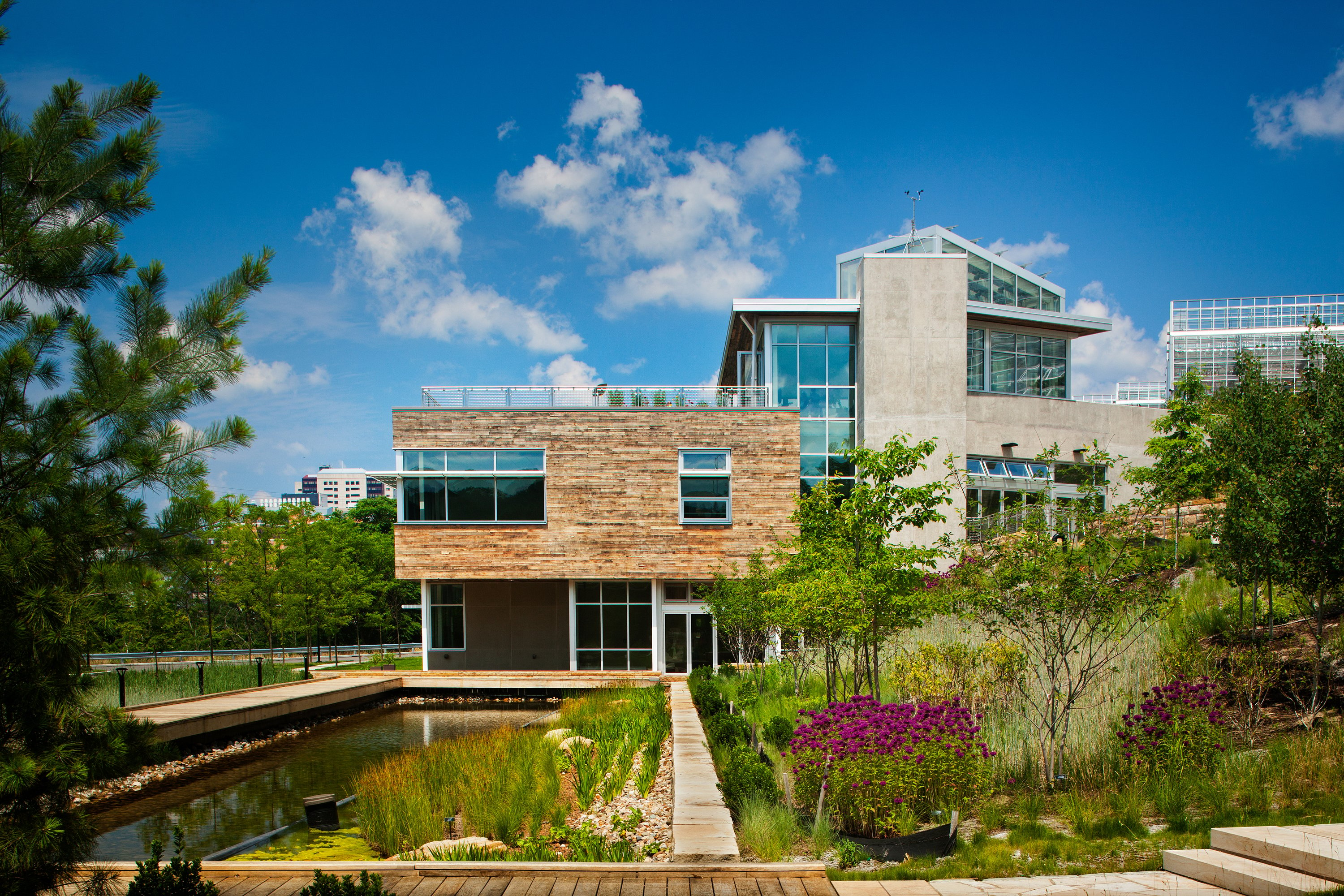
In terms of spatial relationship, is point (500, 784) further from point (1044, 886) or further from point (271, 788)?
point (1044, 886)

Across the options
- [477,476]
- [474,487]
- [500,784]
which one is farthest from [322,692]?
[500,784]

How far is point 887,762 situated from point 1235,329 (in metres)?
71.5

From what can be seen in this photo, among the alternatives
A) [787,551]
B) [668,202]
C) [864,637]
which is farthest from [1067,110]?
[864,637]

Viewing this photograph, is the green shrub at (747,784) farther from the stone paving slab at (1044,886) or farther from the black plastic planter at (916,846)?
the stone paving slab at (1044,886)

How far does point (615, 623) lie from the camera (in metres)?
22.2

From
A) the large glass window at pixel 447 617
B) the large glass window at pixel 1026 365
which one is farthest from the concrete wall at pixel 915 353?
the large glass window at pixel 447 617

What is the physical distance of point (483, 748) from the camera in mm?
10211

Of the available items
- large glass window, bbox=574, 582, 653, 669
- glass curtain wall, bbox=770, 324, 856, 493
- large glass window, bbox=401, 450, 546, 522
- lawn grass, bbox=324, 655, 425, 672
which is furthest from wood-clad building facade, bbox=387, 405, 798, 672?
lawn grass, bbox=324, 655, 425, 672

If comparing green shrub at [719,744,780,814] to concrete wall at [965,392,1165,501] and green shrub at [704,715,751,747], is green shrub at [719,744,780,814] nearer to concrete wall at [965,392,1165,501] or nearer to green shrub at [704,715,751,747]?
green shrub at [704,715,751,747]

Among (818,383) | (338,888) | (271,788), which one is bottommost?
(271,788)

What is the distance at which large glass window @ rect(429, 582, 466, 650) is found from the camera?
22828 mm

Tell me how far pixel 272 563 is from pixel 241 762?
38.7ft

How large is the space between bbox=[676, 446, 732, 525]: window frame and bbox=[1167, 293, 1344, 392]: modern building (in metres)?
50.4

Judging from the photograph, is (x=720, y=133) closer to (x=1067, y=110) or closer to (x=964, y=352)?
(x=1067, y=110)
